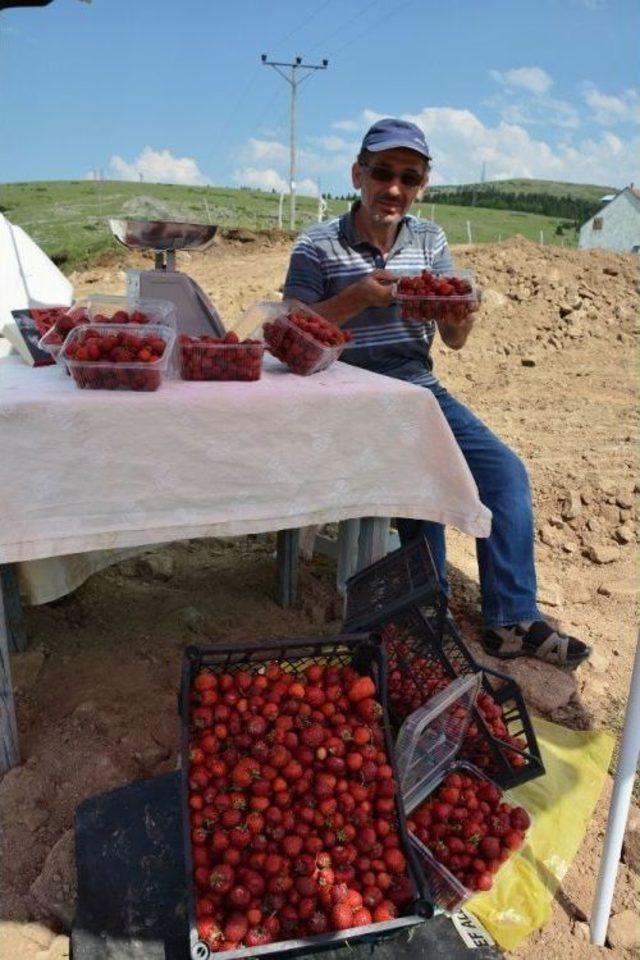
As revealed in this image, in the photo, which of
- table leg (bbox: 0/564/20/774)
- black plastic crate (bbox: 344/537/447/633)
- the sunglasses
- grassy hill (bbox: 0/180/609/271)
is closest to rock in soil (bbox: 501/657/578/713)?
black plastic crate (bbox: 344/537/447/633)

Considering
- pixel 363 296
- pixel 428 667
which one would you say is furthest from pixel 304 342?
pixel 428 667

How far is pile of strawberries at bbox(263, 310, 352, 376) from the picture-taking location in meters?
2.14

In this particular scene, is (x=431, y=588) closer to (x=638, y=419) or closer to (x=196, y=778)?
(x=196, y=778)

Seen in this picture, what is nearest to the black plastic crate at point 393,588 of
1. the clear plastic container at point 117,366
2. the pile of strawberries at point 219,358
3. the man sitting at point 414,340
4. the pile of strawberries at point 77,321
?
the man sitting at point 414,340

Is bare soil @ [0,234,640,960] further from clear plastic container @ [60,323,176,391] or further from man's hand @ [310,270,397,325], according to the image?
clear plastic container @ [60,323,176,391]

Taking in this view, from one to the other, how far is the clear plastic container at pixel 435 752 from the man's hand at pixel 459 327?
1.23 m

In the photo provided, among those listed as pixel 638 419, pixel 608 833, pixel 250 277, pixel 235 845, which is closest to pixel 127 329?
pixel 235 845

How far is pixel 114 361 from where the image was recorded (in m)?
1.79

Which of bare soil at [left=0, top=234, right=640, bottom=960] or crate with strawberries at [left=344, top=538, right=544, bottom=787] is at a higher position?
crate with strawberries at [left=344, top=538, right=544, bottom=787]

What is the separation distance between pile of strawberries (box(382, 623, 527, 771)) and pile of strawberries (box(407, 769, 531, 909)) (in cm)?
12

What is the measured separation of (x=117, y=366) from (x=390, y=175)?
4.85 ft

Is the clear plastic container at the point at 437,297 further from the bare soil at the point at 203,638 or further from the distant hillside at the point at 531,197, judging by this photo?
the distant hillside at the point at 531,197

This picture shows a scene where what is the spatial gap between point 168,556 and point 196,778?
1858 millimetres

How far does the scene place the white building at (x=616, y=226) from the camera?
37.5 metres
